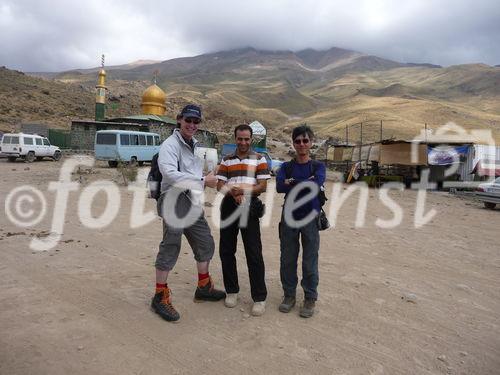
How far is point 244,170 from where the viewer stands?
11.9ft

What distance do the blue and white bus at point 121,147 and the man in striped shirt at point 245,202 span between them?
16.5m

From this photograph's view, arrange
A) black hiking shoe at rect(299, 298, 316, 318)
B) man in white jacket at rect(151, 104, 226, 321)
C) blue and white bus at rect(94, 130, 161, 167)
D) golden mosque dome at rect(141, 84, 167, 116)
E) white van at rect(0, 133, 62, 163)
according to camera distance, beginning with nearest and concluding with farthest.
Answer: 1. man in white jacket at rect(151, 104, 226, 321)
2. black hiking shoe at rect(299, 298, 316, 318)
3. blue and white bus at rect(94, 130, 161, 167)
4. white van at rect(0, 133, 62, 163)
5. golden mosque dome at rect(141, 84, 167, 116)

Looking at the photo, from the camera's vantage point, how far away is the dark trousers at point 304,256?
366 cm

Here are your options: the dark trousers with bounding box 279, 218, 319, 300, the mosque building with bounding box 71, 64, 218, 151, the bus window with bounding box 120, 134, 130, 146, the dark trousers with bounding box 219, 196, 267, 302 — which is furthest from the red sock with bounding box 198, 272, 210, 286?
the mosque building with bounding box 71, 64, 218, 151

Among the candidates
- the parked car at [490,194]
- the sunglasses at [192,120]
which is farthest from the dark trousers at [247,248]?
the parked car at [490,194]

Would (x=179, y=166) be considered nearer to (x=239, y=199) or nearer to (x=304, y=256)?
(x=239, y=199)

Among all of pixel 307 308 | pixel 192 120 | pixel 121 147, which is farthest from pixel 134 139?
pixel 307 308

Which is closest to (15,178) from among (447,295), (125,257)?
(125,257)

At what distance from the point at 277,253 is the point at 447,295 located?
2.31m

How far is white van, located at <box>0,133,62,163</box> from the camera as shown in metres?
20.1

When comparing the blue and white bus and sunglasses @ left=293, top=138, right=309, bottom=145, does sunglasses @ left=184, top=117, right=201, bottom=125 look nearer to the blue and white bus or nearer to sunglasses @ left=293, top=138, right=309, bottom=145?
sunglasses @ left=293, top=138, right=309, bottom=145

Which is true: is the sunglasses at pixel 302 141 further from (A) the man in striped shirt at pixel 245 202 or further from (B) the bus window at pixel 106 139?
(B) the bus window at pixel 106 139

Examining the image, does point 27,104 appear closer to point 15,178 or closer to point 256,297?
point 15,178

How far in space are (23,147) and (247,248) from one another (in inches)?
799
